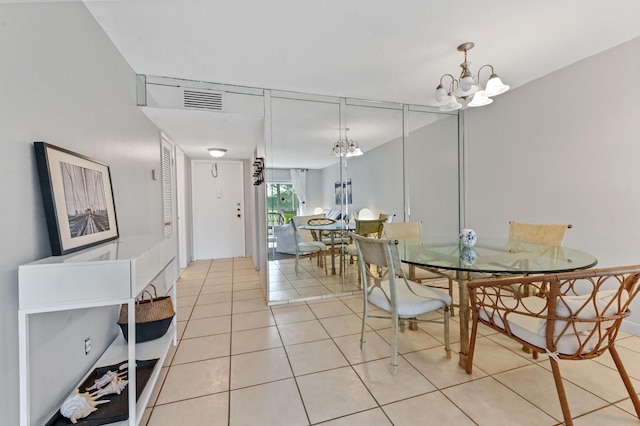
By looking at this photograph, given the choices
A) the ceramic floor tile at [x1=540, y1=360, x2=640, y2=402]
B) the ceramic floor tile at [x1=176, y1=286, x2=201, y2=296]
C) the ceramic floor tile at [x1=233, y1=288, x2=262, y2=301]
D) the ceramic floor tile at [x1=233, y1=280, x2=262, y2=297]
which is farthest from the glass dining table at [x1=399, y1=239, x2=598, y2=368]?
the ceramic floor tile at [x1=176, y1=286, x2=201, y2=296]

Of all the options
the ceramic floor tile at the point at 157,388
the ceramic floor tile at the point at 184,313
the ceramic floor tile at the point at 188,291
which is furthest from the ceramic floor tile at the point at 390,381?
the ceramic floor tile at the point at 188,291

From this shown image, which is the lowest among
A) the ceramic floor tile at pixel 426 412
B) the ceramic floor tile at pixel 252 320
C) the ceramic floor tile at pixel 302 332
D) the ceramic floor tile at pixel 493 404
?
the ceramic floor tile at pixel 426 412

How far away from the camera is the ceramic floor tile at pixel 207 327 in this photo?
7.68ft

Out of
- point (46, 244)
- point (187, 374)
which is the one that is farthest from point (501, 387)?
point (46, 244)

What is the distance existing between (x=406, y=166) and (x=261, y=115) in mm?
2024

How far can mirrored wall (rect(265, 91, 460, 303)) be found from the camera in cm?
310

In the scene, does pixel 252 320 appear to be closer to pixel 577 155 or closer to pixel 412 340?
pixel 412 340

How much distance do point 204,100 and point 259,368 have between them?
2571 mm

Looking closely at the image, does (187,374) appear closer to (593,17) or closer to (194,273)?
(194,273)

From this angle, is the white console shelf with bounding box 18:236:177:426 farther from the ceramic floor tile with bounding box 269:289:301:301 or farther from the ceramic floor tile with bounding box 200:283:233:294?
the ceramic floor tile with bounding box 200:283:233:294

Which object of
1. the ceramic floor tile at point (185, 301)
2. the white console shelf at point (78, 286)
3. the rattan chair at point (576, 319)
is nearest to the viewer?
the white console shelf at point (78, 286)

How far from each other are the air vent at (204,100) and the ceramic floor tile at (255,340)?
7.46 ft

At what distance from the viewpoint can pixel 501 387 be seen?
1.60m

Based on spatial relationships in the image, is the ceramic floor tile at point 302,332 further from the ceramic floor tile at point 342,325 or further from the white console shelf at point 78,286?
the white console shelf at point 78,286
